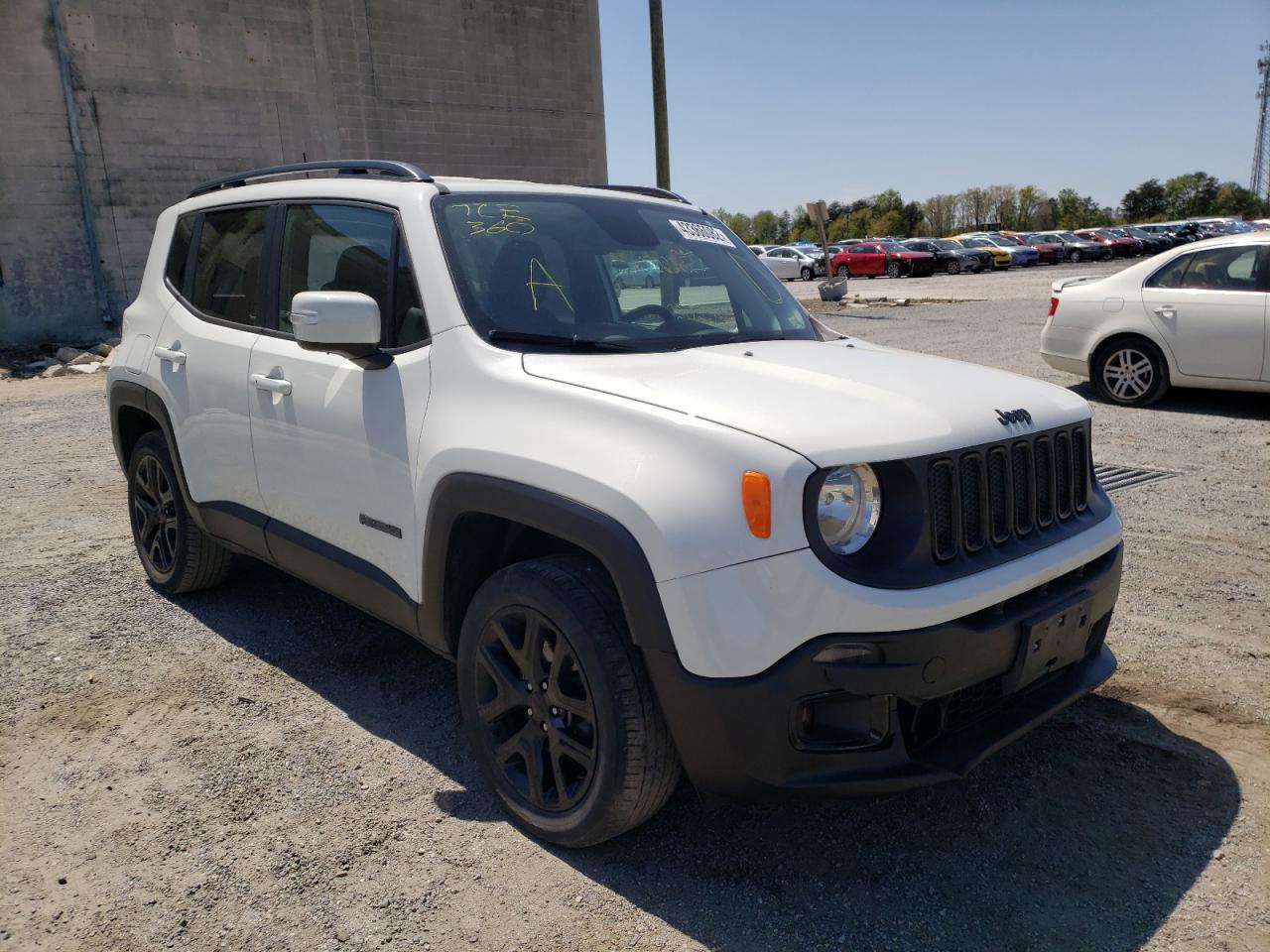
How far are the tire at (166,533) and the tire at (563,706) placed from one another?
89.8 inches

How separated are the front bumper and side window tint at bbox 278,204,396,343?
5.72 ft

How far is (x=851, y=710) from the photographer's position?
8.04 ft

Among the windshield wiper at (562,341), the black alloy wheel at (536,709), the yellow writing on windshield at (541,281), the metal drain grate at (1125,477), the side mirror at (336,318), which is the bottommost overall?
the metal drain grate at (1125,477)

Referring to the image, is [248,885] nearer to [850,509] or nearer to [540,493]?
[540,493]

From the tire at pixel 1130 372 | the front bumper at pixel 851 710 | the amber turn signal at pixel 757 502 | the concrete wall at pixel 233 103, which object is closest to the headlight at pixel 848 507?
the amber turn signal at pixel 757 502

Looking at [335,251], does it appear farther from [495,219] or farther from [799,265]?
[799,265]

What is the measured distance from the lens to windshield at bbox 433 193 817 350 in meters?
3.24

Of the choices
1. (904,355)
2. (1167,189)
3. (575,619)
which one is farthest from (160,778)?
(1167,189)

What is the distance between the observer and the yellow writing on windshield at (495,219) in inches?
134

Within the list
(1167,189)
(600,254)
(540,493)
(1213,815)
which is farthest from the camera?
(1167,189)

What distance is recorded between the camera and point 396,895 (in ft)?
8.94

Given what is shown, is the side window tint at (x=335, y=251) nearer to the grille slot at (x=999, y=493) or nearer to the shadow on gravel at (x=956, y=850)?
the shadow on gravel at (x=956, y=850)

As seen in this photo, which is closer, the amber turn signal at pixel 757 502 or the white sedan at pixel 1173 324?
the amber turn signal at pixel 757 502

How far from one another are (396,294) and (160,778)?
1.81 meters
